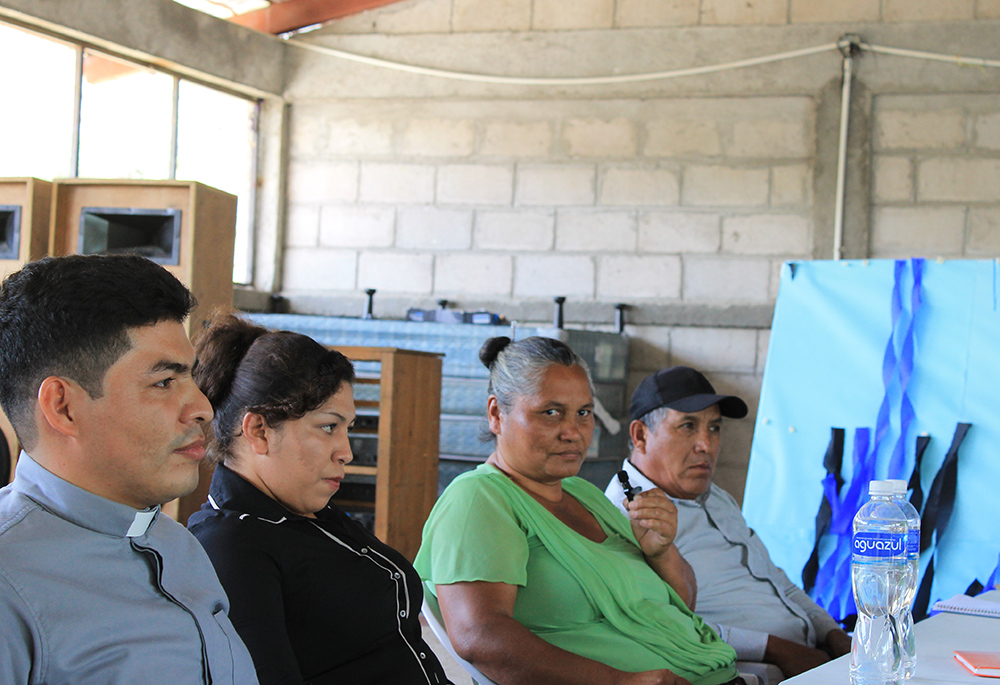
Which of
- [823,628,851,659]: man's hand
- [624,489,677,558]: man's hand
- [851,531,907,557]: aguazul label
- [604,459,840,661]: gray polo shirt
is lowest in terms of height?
[823,628,851,659]: man's hand

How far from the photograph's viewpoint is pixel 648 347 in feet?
16.0

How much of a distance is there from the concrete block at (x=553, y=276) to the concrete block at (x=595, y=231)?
7 centimetres

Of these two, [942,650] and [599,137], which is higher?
[599,137]

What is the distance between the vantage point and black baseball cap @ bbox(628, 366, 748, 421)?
2.24 metres

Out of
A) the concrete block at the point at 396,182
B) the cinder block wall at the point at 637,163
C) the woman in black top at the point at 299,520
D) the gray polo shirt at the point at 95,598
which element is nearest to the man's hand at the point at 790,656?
the woman in black top at the point at 299,520

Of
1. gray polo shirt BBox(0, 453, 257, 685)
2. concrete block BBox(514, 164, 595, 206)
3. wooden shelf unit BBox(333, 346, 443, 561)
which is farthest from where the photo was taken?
concrete block BBox(514, 164, 595, 206)

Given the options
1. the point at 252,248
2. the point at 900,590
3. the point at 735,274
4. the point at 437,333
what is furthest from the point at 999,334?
the point at 252,248

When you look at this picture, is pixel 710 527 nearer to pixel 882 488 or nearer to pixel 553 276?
pixel 882 488

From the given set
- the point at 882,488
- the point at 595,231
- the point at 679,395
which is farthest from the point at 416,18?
the point at 882,488

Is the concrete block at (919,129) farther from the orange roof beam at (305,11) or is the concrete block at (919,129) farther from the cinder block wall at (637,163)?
the orange roof beam at (305,11)

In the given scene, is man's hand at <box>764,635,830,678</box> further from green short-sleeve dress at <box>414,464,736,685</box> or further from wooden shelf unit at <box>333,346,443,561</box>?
wooden shelf unit at <box>333,346,443,561</box>

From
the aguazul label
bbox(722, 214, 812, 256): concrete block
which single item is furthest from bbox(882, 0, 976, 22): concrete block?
the aguazul label

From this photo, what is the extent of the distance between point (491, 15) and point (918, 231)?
8.19ft

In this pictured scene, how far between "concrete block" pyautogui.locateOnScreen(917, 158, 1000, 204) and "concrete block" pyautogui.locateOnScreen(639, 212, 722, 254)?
1.01 meters
